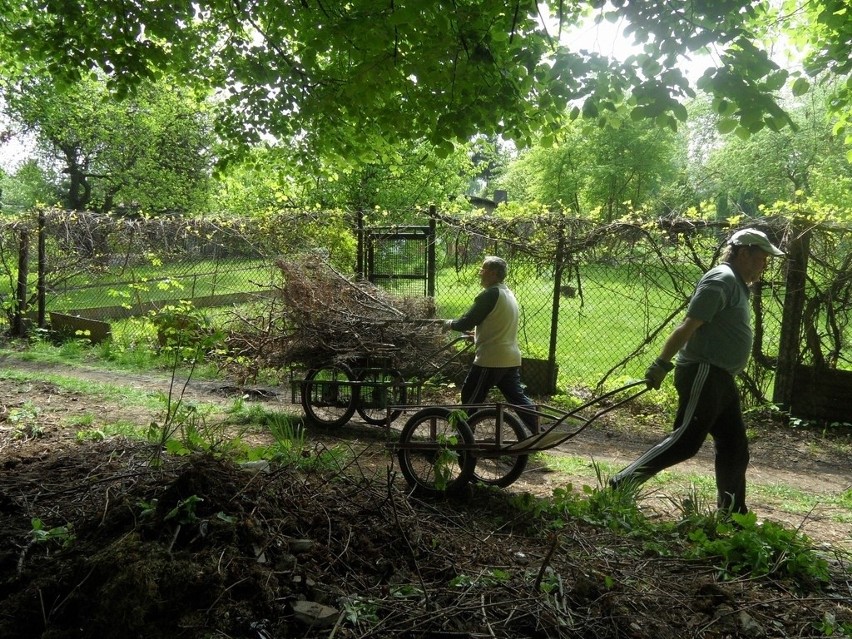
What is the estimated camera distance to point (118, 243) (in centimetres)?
1203

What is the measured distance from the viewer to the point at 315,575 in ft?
9.14

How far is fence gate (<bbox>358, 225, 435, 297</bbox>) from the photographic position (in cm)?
945

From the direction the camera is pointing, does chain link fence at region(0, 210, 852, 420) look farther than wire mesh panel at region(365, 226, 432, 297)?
No

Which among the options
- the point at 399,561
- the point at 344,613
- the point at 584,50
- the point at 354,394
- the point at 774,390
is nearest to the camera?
the point at 344,613

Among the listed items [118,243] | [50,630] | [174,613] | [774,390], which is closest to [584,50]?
[174,613]

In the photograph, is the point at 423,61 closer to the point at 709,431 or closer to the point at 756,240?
the point at 756,240

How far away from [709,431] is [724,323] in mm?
766

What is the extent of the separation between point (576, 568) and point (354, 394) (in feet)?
13.3

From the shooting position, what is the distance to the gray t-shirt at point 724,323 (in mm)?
4227

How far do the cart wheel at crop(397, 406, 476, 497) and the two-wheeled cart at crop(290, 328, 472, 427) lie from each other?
146 cm

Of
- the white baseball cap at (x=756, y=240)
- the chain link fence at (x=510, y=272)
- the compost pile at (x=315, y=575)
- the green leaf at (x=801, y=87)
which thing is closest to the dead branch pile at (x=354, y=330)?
the chain link fence at (x=510, y=272)

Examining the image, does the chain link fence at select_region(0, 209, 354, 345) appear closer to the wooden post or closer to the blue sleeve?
the blue sleeve

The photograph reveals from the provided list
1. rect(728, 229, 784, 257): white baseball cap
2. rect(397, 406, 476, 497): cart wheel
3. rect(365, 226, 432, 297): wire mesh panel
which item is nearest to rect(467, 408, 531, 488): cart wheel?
rect(397, 406, 476, 497): cart wheel

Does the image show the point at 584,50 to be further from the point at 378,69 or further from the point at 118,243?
the point at 118,243
